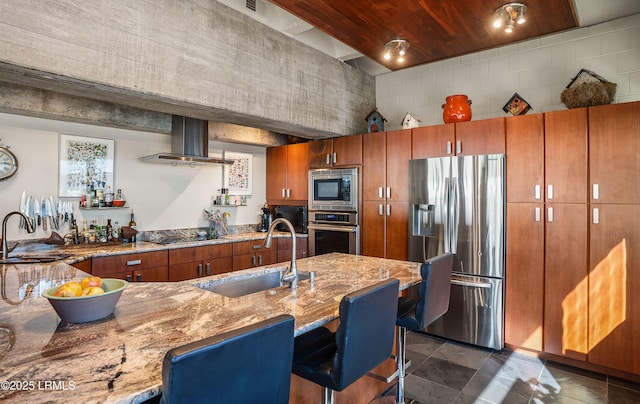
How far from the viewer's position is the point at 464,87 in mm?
3982

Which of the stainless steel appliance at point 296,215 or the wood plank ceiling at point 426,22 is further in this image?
the stainless steel appliance at point 296,215

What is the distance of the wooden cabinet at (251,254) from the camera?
4078mm

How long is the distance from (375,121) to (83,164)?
316 cm

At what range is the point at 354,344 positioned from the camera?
137 centimetres

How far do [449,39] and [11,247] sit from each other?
4.17m

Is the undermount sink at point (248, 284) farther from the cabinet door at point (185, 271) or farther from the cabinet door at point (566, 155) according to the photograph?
the cabinet door at point (566, 155)

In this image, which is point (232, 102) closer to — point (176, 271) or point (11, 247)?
point (176, 271)

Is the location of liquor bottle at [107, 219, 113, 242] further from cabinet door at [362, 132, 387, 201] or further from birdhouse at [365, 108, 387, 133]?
birdhouse at [365, 108, 387, 133]

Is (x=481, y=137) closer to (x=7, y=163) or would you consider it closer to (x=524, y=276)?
(x=524, y=276)

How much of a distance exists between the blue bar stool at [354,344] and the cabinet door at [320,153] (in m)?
3.00

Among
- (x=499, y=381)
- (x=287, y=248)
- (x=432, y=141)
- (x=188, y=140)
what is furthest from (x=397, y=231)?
(x=188, y=140)

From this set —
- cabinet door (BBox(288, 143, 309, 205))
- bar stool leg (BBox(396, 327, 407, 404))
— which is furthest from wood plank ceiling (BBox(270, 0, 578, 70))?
bar stool leg (BBox(396, 327, 407, 404))

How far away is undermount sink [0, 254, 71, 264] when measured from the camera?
247 centimetres

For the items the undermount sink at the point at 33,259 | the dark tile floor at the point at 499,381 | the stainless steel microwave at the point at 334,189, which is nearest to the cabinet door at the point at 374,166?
the stainless steel microwave at the point at 334,189
